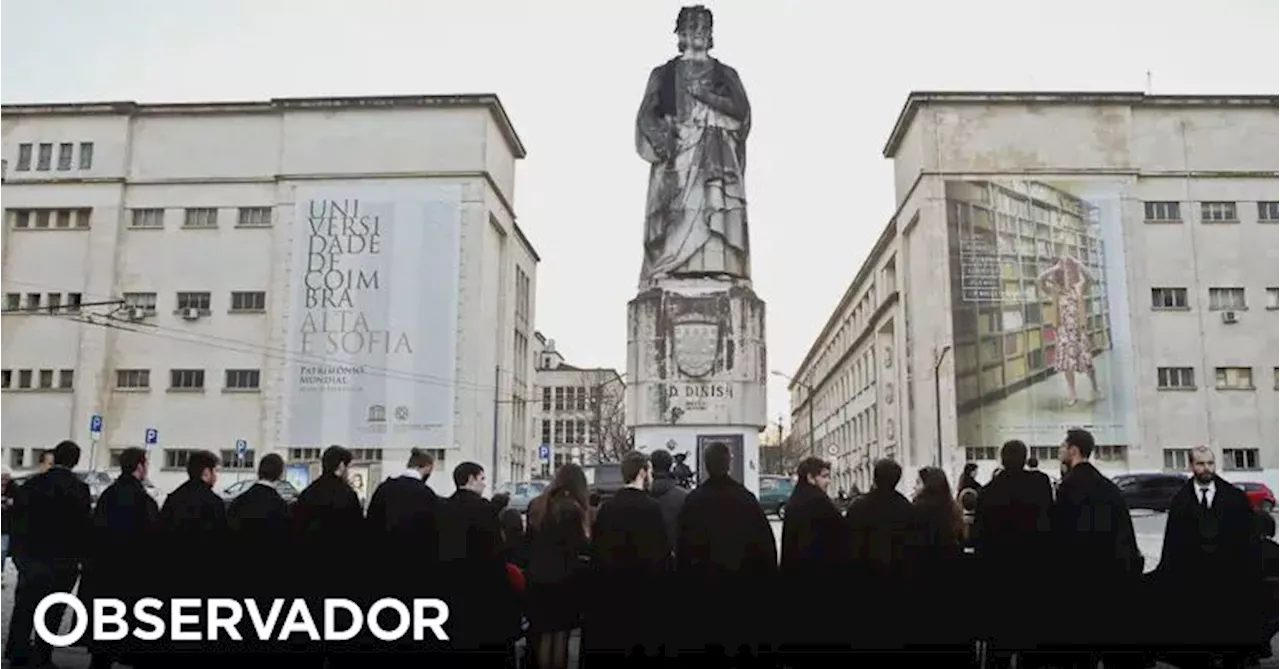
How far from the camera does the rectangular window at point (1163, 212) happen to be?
146 feet

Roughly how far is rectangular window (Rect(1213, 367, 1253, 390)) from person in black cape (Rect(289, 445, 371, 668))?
148 feet

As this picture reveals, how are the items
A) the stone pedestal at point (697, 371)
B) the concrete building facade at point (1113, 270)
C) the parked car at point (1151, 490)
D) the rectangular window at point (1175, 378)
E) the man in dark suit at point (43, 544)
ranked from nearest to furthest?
the man in dark suit at point (43, 544) → the stone pedestal at point (697, 371) → the parked car at point (1151, 490) → the concrete building facade at point (1113, 270) → the rectangular window at point (1175, 378)

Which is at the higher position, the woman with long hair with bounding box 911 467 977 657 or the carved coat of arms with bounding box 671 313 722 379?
the carved coat of arms with bounding box 671 313 722 379

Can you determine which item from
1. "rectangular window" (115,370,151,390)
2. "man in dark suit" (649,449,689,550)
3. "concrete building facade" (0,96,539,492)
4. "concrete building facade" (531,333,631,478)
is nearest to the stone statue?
"man in dark suit" (649,449,689,550)

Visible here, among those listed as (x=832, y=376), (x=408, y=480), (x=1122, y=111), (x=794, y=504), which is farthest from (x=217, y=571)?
(x=832, y=376)

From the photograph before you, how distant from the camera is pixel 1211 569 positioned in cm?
713

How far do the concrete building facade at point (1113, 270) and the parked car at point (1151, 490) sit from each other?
963cm

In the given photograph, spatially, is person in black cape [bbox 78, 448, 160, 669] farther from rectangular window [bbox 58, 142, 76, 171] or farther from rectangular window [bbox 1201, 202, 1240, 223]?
rectangular window [bbox 1201, 202, 1240, 223]

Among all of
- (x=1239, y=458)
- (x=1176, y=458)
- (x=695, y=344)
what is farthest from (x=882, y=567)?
(x=1239, y=458)

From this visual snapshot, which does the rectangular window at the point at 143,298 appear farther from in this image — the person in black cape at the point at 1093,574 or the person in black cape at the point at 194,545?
the person in black cape at the point at 1093,574

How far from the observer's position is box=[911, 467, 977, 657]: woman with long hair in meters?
6.71

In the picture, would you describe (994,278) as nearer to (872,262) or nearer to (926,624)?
(872,262)

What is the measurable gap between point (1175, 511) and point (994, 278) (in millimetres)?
38917

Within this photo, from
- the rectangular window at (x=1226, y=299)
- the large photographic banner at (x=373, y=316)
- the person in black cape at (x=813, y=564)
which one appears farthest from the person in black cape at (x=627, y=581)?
the rectangular window at (x=1226, y=299)
